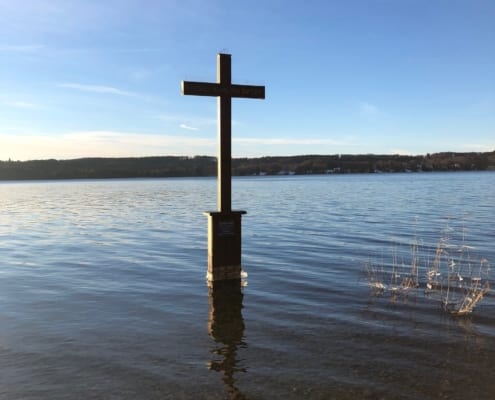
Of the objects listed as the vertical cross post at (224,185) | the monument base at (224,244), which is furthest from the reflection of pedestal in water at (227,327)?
the vertical cross post at (224,185)

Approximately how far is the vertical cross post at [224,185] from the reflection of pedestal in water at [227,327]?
1.88ft

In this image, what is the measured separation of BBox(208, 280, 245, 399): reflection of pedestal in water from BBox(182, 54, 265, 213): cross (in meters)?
1.99

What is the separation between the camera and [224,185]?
37.5 ft

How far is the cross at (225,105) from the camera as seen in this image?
440 inches

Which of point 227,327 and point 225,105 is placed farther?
point 225,105

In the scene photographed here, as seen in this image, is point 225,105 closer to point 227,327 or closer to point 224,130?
point 224,130

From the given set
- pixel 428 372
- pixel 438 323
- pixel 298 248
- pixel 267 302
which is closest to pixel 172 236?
pixel 298 248

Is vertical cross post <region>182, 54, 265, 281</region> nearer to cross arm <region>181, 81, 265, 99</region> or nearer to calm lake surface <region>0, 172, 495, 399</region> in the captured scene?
cross arm <region>181, 81, 265, 99</region>

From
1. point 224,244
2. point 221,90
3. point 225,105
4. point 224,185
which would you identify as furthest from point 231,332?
point 221,90

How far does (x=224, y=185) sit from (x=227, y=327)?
378cm

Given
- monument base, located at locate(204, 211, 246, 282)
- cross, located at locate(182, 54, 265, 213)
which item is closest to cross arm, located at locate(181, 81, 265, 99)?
cross, located at locate(182, 54, 265, 213)

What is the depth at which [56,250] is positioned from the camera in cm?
1898

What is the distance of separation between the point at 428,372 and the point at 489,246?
12.9m

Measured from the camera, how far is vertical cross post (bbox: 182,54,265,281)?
1119cm
